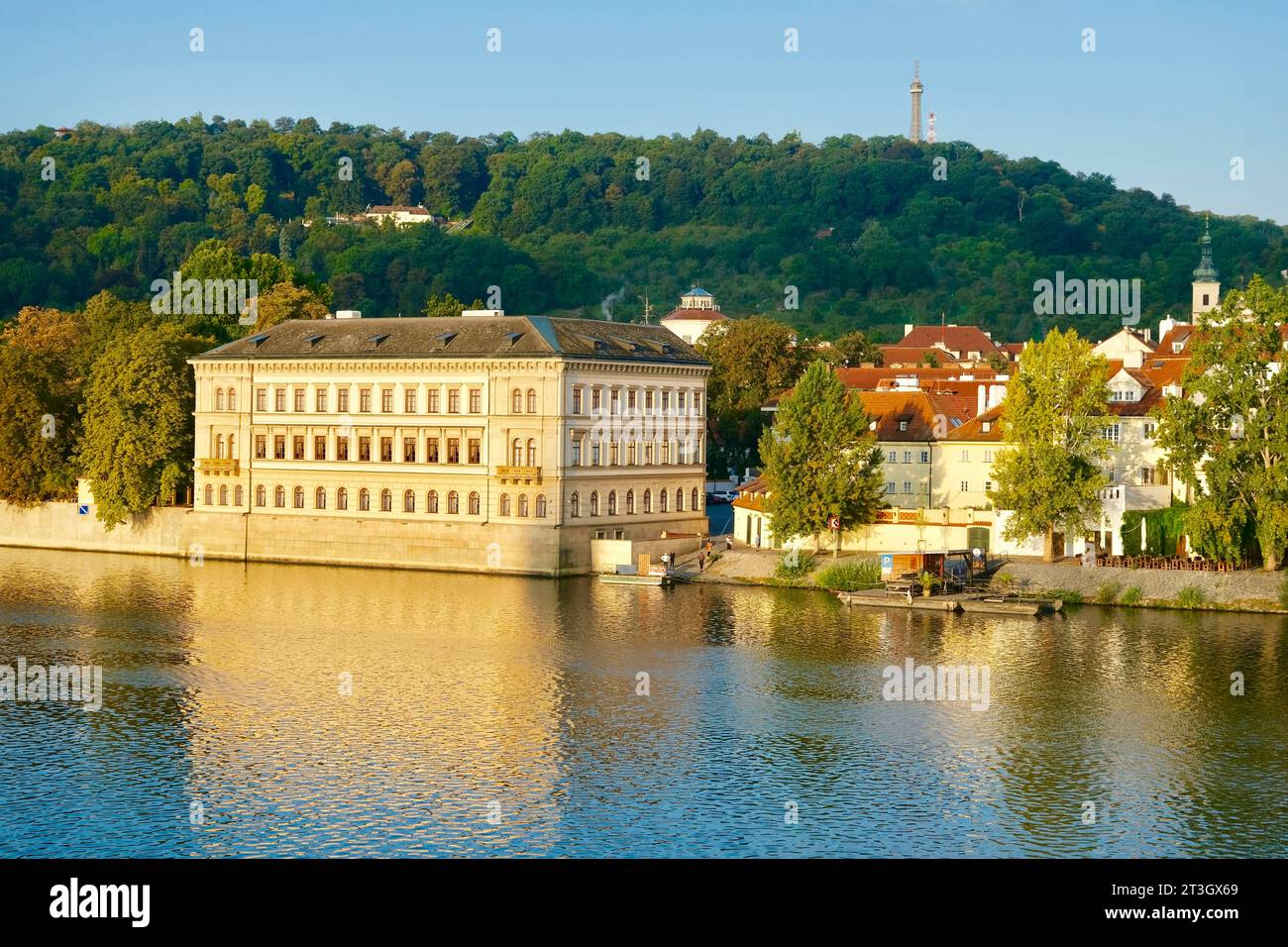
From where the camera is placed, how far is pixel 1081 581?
235 feet

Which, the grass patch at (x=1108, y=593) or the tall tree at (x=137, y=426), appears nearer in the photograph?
the grass patch at (x=1108, y=593)

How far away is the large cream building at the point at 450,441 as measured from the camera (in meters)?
81.2

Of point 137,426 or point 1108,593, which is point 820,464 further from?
point 137,426

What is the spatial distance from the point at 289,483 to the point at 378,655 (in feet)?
106

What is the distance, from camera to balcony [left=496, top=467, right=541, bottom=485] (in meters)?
80.7

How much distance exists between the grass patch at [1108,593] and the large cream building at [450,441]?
2380 centimetres

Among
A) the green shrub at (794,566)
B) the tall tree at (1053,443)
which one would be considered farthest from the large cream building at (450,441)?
the tall tree at (1053,443)

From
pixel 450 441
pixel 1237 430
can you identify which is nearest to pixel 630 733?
pixel 1237 430

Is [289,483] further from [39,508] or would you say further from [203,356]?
[39,508]

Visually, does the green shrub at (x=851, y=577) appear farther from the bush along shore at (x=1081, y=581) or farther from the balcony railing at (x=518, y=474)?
the balcony railing at (x=518, y=474)

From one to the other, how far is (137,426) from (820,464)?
3716 centimetres

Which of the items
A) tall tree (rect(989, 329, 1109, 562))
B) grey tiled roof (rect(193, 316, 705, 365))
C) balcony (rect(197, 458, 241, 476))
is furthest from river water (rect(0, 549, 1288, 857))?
balcony (rect(197, 458, 241, 476))

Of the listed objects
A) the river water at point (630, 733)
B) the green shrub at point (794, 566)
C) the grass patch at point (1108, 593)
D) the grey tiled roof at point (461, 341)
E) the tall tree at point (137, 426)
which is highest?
the grey tiled roof at point (461, 341)
